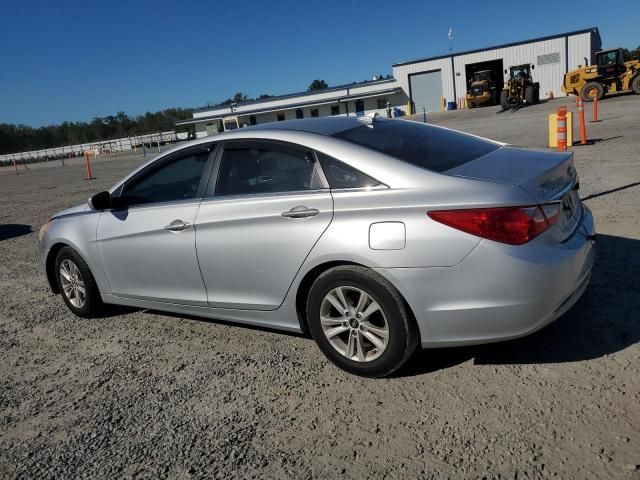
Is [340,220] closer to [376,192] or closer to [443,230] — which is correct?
[376,192]

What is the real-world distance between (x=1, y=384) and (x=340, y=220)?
109 inches

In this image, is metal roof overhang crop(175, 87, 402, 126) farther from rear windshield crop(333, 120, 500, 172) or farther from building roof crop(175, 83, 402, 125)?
rear windshield crop(333, 120, 500, 172)

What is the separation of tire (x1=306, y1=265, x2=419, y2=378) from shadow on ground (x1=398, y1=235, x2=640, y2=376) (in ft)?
0.83

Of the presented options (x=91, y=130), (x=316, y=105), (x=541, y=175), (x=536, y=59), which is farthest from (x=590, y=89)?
(x=91, y=130)

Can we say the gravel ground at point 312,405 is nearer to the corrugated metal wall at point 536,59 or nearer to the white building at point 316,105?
the corrugated metal wall at point 536,59

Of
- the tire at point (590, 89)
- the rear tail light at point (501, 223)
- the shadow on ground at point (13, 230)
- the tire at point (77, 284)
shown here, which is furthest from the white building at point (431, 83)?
the rear tail light at point (501, 223)

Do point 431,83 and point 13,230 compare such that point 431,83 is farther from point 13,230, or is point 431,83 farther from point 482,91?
point 13,230

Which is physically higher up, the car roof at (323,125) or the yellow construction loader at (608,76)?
the car roof at (323,125)

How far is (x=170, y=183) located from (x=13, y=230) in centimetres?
801

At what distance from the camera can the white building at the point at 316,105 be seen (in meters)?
54.9

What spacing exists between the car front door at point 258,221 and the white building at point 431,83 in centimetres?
3410

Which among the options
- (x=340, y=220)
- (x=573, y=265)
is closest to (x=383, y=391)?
(x=340, y=220)

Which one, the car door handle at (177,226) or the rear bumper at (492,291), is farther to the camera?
the car door handle at (177,226)

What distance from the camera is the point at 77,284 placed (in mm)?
4891
